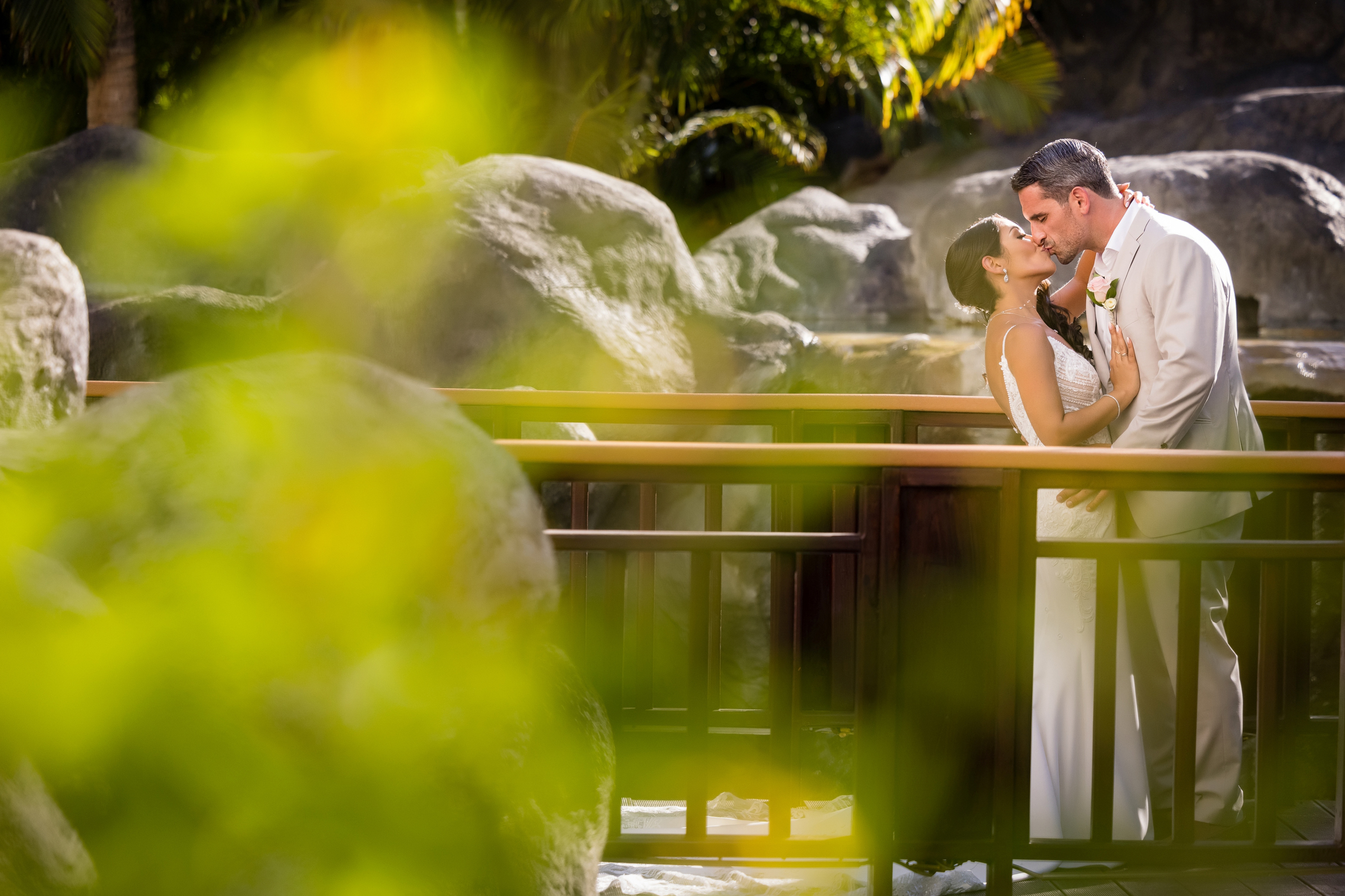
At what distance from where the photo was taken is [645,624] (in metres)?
3.29

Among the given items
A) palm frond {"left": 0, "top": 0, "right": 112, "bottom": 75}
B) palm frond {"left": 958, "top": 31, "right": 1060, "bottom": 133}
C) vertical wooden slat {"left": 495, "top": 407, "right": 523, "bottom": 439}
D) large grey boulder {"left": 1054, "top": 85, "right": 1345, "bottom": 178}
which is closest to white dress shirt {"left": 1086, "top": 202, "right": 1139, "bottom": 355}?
vertical wooden slat {"left": 495, "top": 407, "right": 523, "bottom": 439}

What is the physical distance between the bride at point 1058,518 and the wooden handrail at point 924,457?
70cm

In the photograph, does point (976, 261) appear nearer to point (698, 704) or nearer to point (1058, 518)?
point (1058, 518)

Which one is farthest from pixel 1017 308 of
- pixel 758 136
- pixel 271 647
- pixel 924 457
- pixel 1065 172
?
pixel 758 136

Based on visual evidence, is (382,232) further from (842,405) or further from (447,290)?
(842,405)

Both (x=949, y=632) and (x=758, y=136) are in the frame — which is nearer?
(x=949, y=632)

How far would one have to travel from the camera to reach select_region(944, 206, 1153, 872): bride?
3053mm

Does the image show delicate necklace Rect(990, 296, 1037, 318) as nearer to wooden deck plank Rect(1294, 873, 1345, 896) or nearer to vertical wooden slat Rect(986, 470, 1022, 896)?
vertical wooden slat Rect(986, 470, 1022, 896)

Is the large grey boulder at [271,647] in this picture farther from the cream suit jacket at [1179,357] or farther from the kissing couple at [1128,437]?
the cream suit jacket at [1179,357]

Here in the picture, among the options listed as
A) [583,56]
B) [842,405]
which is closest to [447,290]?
[842,405]

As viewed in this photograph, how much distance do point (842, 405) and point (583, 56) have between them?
12.3 m

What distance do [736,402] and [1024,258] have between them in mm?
947

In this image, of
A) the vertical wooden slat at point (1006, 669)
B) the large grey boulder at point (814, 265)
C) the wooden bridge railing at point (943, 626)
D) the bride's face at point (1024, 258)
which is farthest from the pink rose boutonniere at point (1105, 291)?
the large grey boulder at point (814, 265)

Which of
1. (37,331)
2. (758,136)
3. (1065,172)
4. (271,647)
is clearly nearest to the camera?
(271,647)
